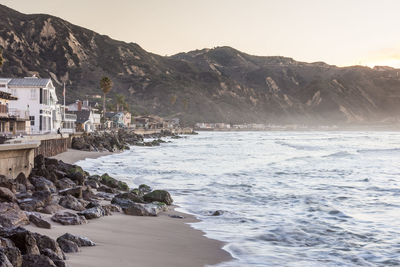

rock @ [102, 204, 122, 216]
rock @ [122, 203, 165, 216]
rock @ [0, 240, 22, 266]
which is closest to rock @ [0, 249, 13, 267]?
rock @ [0, 240, 22, 266]

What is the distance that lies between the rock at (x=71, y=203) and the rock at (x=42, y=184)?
358 centimetres

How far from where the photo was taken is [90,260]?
10.2 meters

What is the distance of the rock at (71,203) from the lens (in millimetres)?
16855

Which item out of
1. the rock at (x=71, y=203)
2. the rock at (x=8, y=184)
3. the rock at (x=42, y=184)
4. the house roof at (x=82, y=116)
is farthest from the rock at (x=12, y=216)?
the house roof at (x=82, y=116)

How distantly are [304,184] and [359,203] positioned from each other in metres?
7.84

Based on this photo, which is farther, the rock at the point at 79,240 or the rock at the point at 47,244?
the rock at the point at 79,240

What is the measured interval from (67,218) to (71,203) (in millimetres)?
2811

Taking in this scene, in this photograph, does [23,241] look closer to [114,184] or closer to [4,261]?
[4,261]

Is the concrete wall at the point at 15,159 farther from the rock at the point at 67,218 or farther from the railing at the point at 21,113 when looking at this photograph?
the railing at the point at 21,113

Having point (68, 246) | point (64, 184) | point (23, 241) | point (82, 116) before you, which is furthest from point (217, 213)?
point (82, 116)

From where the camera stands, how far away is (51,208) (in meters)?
15.5

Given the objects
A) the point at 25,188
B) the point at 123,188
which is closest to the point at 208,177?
the point at 123,188

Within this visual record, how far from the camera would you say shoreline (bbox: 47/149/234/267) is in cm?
1099

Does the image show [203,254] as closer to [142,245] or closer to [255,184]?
[142,245]
